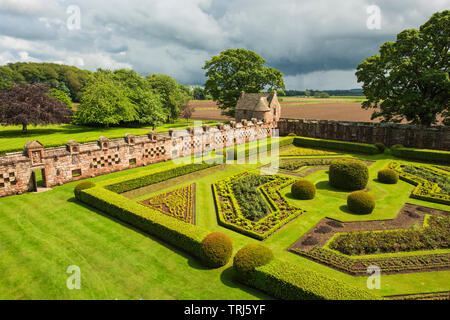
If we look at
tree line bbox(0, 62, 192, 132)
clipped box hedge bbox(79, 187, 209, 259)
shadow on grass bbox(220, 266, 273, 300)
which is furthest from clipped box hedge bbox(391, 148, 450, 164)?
tree line bbox(0, 62, 192, 132)

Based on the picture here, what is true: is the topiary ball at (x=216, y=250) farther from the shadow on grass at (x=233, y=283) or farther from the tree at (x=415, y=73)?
the tree at (x=415, y=73)

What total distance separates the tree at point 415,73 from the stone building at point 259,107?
1695 cm

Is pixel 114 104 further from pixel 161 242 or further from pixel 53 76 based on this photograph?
pixel 53 76

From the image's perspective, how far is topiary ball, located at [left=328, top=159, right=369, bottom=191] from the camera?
2300 centimetres

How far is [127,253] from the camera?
1421 cm

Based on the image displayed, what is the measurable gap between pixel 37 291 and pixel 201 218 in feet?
32.2

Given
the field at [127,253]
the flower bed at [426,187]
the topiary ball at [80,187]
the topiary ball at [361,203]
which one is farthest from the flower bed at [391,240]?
the topiary ball at [80,187]

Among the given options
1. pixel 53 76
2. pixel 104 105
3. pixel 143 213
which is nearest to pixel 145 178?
pixel 143 213

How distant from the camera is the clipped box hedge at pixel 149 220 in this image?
14078 mm

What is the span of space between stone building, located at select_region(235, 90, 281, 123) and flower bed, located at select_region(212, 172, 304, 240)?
90.4 feet

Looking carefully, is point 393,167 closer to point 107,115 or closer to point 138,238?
point 138,238

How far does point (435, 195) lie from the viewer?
2155 centimetres

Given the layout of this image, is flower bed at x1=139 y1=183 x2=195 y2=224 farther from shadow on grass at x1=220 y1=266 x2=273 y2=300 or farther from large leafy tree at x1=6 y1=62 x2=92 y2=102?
large leafy tree at x1=6 y1=62 x2=92 y2=102
